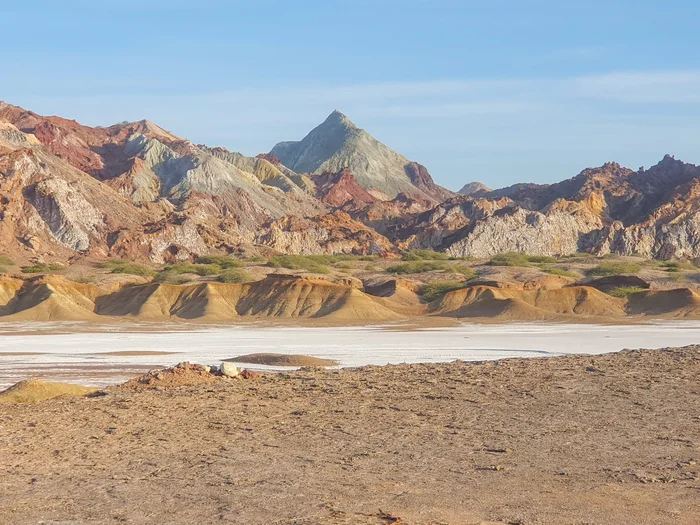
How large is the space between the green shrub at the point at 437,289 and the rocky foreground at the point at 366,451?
191 ft

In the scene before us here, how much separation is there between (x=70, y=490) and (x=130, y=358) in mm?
23504

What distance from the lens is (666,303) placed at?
7069 cm

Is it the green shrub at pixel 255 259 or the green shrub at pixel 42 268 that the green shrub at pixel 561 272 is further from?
the green shrub at pixel 42 268

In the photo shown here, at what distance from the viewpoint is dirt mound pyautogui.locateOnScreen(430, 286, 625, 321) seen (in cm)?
6826

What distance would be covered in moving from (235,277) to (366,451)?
75904 mm

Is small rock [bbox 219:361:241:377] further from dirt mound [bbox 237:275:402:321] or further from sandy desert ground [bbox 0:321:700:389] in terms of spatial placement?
dirt mound [bbox 237:275:402:321]

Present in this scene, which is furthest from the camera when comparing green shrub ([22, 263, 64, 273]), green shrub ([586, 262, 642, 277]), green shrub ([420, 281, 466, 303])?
green shrub ([22, 263, 64, 273])

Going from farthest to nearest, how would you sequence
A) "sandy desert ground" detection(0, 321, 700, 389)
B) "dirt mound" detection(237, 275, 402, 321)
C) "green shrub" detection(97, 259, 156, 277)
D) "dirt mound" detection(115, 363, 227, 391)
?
"green shrub" detection(97, 259, 156, 277) < "dirt mound" detection(237, 275, 402, 321) < "sandy desert ground" detection(0, 321, 700, 389) < "dirt mound" detection(115, 363, 227, 391)

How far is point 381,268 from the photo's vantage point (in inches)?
4245

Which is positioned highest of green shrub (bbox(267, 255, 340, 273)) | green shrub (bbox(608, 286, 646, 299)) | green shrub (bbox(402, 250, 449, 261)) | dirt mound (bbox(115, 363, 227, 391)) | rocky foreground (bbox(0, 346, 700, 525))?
green shrub (bbox(402, 250, 449, 261))

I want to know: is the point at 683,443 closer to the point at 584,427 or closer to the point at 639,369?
the point at 584,427

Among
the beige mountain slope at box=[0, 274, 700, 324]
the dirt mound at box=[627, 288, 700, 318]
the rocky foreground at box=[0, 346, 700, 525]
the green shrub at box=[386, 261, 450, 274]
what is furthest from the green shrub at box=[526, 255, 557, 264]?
the rocky foreground at box=[0, 346, 700, 525]

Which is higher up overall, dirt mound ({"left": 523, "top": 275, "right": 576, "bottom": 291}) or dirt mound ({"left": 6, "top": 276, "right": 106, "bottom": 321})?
dirt mound ({"left": 523, "top": 275, "right": 576, "bottom": 291})

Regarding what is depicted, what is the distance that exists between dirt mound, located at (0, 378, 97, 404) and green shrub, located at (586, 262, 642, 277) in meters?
83.3
